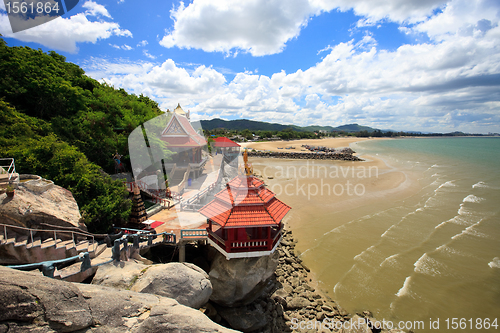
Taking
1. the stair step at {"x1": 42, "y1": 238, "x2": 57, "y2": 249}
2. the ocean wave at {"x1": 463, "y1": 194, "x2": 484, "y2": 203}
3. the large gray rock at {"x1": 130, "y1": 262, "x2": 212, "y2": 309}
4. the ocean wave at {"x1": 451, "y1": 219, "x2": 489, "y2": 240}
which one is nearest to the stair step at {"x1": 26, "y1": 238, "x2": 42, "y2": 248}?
the stair step at {"x1": 42, "y1": 238, "x2": 57, "y2": 249}

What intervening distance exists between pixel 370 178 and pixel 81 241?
39.7 metres

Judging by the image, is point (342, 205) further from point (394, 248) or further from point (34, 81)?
point (34, 81)

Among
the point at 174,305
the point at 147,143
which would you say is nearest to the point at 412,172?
the point at 147,143

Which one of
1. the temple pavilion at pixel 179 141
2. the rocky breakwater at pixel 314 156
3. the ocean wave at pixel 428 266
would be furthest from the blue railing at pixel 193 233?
the rocky breakwater at pixel 314 156

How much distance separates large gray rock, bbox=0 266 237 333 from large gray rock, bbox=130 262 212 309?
134 centimetres

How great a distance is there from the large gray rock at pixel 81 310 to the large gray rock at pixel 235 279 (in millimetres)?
4197

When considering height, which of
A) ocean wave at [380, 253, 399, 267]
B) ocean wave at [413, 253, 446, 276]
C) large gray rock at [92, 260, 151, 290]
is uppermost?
large gray rock at [92, 260, 151, 290]

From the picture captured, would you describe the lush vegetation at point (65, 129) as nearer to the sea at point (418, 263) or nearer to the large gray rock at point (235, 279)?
the large gray rock at point (235, 279)

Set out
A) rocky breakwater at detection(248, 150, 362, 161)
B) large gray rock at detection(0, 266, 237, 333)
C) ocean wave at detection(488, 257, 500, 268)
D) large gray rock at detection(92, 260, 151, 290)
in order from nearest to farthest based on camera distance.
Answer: large gray rock at detection(0, 266, 237, 333), large gray rock at detection(92, 260, 151, 290), ocean wave at detection(488, 257, 500, 268), rocky breakwater at detection(248, 150, 362, 161)

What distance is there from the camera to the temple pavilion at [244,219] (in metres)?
10.1

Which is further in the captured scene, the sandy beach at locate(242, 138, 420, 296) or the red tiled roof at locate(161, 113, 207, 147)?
the red tiled roof at locate(161, 113, 207, 147)

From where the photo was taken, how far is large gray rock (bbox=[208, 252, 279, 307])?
10.5 m

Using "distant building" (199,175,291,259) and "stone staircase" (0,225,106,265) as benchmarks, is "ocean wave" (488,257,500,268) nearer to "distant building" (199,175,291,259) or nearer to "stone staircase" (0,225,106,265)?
"distant building" (199,175,291,259)

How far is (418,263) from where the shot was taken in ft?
50.8
